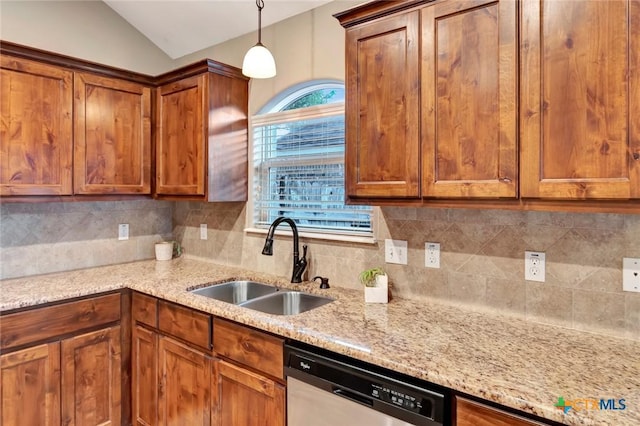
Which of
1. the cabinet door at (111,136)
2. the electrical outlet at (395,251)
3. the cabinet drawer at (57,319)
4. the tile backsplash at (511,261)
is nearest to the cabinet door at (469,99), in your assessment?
the tile backsplash at (511,261)

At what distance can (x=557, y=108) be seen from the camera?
4.14 feet

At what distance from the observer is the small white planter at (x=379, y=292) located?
1879 millimetres

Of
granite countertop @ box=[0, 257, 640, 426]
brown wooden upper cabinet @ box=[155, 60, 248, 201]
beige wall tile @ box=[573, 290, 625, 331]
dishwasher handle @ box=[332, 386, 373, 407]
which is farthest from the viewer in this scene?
brown wooden upper cabinet @ box=[155, 60, 248, 201]

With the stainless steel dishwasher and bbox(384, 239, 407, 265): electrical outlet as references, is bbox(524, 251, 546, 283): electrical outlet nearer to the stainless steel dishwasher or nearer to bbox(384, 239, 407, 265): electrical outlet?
bbox(384, 239, 407, 265): electrical outlet

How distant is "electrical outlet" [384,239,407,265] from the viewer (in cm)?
198

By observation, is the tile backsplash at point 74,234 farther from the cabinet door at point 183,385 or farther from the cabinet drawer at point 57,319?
the cabinet door at point 183,385

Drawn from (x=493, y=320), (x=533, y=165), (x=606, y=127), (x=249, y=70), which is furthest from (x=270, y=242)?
(x=606, y=127)

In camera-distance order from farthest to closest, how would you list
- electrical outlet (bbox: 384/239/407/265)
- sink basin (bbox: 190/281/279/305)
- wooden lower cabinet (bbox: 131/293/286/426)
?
1. sink basin (bbox: 190/281/279/305)
2. electrical outlet (bbox: 384/239/407/265)
3. wooden lower cabinet (bbox: 131/293/286/426)

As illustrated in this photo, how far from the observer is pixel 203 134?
2480 millimetres

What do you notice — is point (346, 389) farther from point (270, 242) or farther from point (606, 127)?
point (606, 127)

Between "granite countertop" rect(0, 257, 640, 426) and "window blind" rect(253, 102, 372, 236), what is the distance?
1.52 ft

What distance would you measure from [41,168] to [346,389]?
2.14 meters

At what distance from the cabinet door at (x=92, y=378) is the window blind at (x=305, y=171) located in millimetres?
1173

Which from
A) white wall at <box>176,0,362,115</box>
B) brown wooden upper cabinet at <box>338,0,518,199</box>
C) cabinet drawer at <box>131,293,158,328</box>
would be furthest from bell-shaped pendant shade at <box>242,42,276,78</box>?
cabinet drawer at <box>131,293,158,328</box>
